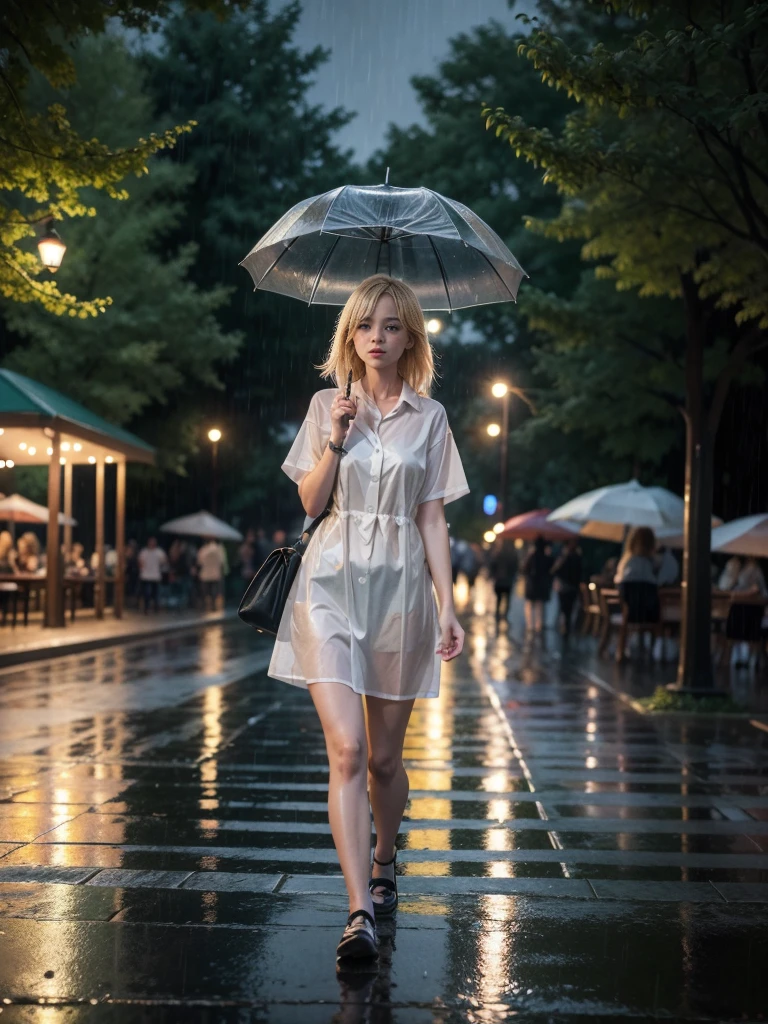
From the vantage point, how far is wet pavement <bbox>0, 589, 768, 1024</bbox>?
12.9 ft

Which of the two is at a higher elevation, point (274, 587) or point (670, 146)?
point (670, 146)

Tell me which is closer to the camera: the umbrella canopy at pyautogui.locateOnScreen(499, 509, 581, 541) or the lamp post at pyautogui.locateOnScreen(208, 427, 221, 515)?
the umbrella canopy at pyautogui.locateOnScreen(499, 509, 581, 541)

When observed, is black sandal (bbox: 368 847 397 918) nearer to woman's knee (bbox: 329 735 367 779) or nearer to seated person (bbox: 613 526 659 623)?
woman's knee (bbox: 329 735 367 779)

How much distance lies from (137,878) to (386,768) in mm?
1312

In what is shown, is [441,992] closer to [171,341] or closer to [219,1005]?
[219,1005]

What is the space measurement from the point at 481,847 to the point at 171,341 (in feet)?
87.5

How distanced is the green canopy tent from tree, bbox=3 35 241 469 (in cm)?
250

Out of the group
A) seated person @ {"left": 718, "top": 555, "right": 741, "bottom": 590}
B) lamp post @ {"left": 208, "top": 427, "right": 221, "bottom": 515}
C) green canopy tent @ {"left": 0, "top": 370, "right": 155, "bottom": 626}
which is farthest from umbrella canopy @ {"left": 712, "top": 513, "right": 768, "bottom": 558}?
lamp post @ {"left": 208, "top": 427, "right": 221, "bottom": 515}

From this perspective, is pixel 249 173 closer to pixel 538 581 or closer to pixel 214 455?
pixel 214 455

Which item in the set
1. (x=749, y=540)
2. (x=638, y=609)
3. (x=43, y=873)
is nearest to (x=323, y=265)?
(x=43, y=873)

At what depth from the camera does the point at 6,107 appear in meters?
9.92

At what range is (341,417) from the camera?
454 cm

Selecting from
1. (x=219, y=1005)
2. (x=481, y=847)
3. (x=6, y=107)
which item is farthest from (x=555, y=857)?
(x=6, y=107)

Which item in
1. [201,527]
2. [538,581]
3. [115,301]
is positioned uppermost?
[115,301]
